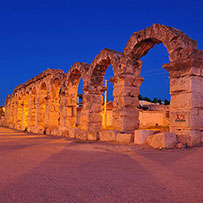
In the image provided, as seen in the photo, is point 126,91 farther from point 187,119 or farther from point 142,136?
point 187,119

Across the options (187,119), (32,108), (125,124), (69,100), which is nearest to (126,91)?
(125,124)

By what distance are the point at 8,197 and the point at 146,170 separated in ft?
6.77

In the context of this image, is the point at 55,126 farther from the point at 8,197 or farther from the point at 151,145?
the point at 8,197

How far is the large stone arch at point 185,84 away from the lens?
568cm

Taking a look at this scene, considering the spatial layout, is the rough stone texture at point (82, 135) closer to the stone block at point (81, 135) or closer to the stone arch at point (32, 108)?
the stone block at point (81, 135)

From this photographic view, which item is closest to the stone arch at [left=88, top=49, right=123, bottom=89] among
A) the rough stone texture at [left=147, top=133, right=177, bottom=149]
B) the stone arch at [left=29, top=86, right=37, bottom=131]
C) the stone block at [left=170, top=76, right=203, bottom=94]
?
the stone block at [left=170, top=76, right=203, bottom=94]

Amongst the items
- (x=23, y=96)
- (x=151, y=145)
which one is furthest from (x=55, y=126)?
(x=151, y=145)

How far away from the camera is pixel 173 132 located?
601cm

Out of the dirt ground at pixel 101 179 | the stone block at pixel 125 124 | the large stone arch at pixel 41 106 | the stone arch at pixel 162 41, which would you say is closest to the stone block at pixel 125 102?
the stone block at pixel 125 124

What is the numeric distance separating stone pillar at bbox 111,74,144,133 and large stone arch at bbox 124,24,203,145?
183 centimetres

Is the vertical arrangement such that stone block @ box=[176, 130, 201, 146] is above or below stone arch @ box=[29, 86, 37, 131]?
below

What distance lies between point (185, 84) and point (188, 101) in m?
0.49

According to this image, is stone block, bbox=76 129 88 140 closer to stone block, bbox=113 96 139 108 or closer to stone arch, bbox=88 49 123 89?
stone block, bbox=113 96 139 108

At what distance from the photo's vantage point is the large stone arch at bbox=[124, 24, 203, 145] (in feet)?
18.6
